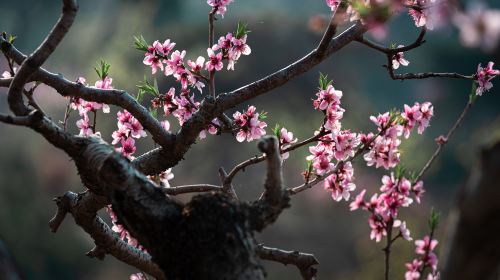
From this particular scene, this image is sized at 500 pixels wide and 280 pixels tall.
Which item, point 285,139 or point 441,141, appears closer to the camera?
point 285,139

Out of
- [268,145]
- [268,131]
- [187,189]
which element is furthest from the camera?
[268,131]

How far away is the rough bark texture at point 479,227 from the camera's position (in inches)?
59.2

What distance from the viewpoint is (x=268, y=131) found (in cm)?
1419

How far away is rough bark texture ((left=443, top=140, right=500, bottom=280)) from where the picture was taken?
1.50 metres

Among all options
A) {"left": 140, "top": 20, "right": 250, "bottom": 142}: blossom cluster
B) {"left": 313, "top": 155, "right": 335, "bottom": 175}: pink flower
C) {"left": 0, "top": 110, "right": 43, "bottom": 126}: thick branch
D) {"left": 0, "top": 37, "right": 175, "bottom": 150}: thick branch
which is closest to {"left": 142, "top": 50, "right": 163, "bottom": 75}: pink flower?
{"left": 140, "top": 20, "right": 250, "bottom": 142}: blossom cluster

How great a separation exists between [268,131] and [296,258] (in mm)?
11395

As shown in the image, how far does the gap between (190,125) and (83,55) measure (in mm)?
26008

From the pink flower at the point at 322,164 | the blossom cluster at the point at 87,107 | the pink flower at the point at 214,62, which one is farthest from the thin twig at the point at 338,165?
the blossom cluster at the point at 87,107

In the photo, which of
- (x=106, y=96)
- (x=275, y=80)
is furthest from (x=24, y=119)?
(x=275, y=80)

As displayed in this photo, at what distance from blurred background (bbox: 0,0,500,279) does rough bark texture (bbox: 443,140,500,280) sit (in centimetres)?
33

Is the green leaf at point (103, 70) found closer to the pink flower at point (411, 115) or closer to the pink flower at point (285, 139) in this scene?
the pink flower at point (285, 139)

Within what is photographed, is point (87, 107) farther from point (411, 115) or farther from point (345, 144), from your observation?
point (411, 115)

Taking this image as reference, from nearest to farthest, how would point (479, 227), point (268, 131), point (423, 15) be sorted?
point (479, 227), point (423, 15), point (268, 131)

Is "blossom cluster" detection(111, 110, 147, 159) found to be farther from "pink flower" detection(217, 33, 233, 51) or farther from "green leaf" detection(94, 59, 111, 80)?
"pink flower" detection(217, 33, 233, 51)
